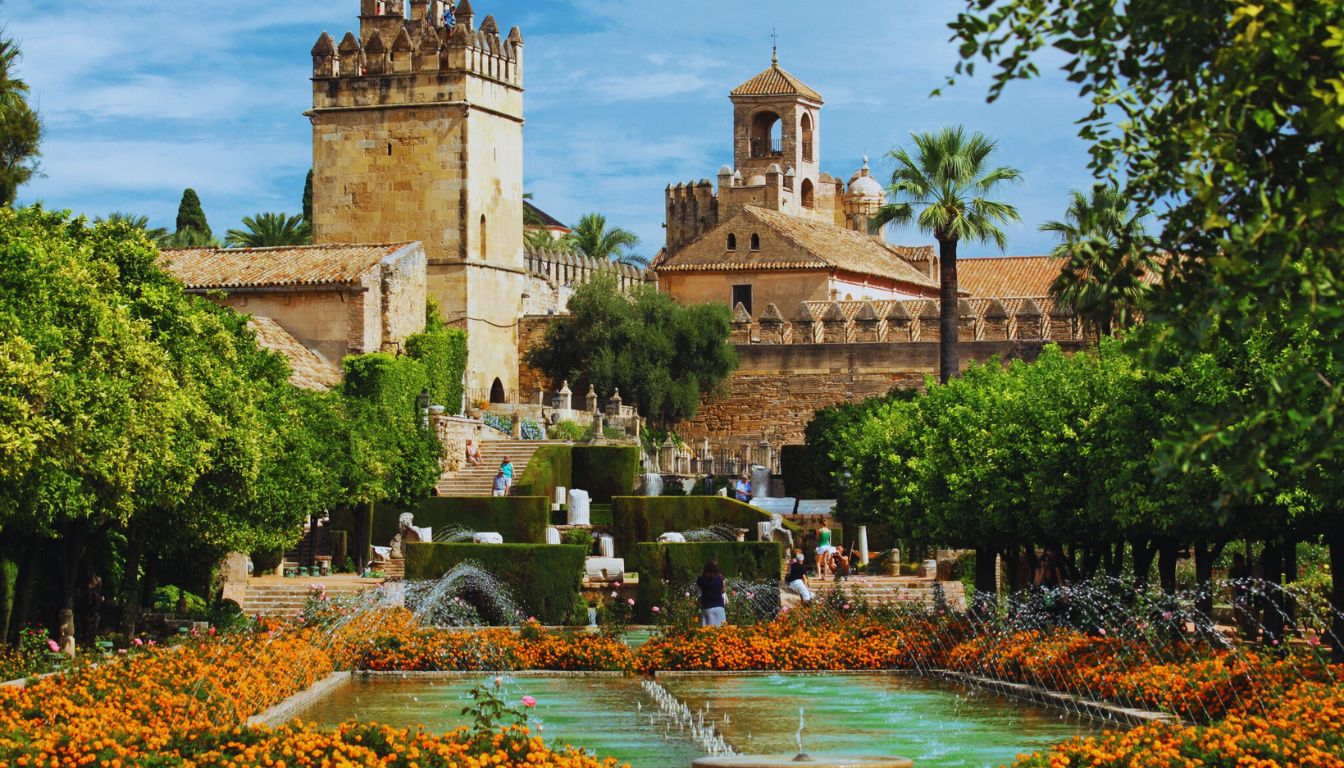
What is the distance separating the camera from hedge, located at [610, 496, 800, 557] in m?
37.0

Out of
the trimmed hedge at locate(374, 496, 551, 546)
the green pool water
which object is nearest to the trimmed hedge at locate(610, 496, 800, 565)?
the trimmed hedge at locate(374, 496, 551, 546)

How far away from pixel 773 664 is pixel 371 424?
57.6 feet

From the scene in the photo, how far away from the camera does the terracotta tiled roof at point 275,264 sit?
159ft

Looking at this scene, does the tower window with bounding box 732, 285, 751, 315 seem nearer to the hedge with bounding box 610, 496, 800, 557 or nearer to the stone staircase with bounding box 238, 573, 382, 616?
the hedge with bounding box 610, 496, 800, 557

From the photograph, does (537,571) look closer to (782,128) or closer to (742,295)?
A: (742,295)

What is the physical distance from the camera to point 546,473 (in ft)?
145

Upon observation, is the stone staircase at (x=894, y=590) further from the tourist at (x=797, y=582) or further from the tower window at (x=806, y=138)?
the tower window at (x=806, y=138)

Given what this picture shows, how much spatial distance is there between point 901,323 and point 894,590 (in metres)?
30.5

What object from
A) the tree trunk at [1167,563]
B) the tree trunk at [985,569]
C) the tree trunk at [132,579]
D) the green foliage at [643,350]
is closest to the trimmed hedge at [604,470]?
the green foliage at [643,350]

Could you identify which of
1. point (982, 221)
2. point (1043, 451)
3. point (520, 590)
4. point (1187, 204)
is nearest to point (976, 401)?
point (1043, 451)

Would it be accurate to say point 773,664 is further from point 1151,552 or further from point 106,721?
point 106,721

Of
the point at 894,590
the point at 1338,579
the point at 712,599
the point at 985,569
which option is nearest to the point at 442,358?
the point at 985,569

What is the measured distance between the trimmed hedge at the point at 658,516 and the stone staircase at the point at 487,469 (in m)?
7.33

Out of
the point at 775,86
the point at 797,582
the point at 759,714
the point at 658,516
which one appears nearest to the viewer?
the point at 759,714
